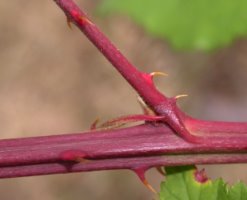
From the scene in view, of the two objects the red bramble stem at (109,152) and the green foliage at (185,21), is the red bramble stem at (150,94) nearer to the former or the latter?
the red bramble stem at (109,152)

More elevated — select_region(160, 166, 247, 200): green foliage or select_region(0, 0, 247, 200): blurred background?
select_region(0, 0, 247, 200): blurred background

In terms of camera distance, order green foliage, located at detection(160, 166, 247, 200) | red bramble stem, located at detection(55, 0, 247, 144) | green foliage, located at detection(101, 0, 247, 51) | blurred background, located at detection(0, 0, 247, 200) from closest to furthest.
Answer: red bramble stem, located at detection(55, 0, 247, 144), green foliage, located at detection(160, 166, 247, 200), green foliage, located at detection(101, 0, 247, 51), blurred background, located at detection(0, 0, 247, 200)

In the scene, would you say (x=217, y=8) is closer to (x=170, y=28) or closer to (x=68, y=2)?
(x=170, y=28)

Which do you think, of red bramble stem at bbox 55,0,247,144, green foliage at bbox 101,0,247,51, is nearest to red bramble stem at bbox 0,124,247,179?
red bramble stem at bbox 55,0,247,144

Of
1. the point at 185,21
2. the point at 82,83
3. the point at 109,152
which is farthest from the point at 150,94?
the point at 82,83

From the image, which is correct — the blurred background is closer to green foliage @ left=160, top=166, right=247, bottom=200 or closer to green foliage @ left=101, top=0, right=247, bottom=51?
green foliage @ left=101, top=0, right=247, bottom=51

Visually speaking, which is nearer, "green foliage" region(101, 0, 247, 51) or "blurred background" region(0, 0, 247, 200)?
"green foliage" region(101, 0, 247, 51)

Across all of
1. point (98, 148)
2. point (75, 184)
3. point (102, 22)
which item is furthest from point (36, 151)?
point (102, 22)

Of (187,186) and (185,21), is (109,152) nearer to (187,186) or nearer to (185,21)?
(187,186)
